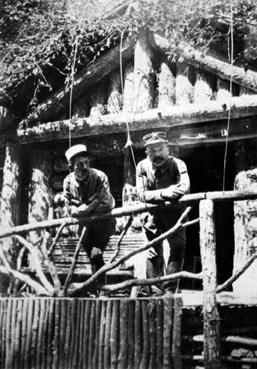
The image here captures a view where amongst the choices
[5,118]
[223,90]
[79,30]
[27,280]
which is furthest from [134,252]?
[79,30]

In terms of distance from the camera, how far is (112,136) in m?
8.08

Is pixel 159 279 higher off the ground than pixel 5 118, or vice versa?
pixel 5 118

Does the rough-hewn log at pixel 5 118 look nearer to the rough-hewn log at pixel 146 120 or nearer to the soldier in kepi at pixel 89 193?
the rough-hewn log at pixel 146 120

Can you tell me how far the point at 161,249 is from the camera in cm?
548

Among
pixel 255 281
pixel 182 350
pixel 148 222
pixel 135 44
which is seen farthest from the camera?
pixel 135 44

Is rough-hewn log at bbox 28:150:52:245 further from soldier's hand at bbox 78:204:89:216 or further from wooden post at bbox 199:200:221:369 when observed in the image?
wooden post at bbox 199:200:221:369

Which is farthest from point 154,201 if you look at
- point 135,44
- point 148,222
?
point 135,44

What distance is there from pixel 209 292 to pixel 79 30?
18.2 feet

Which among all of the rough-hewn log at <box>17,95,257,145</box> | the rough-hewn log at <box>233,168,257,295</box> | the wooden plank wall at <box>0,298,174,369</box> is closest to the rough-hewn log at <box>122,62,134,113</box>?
the rough-hewn log at <box>17,95,257,145</box>

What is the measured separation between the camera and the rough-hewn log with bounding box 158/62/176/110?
7539 mm

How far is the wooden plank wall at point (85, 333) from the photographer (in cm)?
457

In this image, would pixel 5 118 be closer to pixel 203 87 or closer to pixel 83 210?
pixel 203 87

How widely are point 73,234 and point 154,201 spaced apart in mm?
3638

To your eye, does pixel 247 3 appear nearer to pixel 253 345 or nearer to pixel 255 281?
pixel 255 281
